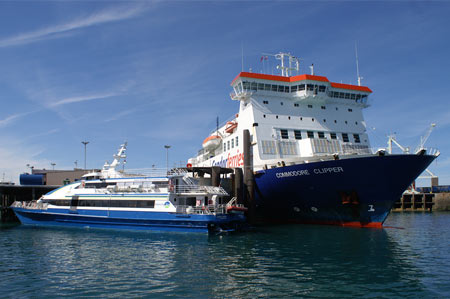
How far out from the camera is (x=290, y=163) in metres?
26.1

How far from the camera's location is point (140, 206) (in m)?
25.8

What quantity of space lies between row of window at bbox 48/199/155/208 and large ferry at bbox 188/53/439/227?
28.2ft

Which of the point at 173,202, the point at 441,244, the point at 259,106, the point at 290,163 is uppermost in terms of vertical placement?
the point at 259,106

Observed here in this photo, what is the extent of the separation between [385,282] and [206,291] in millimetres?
6193

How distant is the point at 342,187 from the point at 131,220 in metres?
15.7

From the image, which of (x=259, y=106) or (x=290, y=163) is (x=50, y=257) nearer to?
(x=290, y=163)

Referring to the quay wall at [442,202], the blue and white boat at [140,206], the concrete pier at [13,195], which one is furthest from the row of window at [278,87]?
the quay wall at [442,202]

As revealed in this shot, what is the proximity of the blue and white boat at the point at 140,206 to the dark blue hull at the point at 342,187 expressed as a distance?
4.22m

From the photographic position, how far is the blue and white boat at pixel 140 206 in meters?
23.9

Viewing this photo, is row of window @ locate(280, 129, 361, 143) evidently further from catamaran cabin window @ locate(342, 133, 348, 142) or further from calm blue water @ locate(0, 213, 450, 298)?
calm blue water @ locate(0, 213, 450, 298)

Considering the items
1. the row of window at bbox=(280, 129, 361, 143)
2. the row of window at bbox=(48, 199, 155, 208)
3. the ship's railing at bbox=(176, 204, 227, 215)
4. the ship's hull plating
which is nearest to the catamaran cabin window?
the row of window at bbox=(280, 129, 361, 143)

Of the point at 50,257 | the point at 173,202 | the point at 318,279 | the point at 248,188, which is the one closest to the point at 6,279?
the point at 50,257

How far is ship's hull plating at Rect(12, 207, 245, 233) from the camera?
2336 cm

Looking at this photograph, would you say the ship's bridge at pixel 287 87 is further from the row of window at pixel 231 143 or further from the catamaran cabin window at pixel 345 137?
the row of window at pixel 231 143
